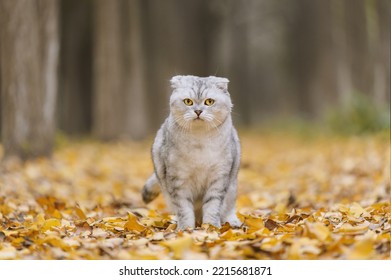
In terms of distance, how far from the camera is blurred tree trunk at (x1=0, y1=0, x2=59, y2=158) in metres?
9.95

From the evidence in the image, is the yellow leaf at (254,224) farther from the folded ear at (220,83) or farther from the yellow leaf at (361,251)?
the yellow leaf at (361,251)

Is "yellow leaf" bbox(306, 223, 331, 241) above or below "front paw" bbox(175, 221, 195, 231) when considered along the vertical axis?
above

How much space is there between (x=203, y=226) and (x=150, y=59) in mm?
17478

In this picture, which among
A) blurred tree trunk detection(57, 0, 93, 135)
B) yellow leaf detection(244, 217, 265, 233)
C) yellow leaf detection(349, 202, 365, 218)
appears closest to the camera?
→ yellow leaf detection(244, 217, 265, 233)

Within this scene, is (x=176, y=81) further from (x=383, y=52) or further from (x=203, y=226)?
(x=383, y=52)

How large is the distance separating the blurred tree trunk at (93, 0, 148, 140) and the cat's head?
11.4 meters

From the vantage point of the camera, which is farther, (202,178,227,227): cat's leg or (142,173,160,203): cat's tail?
(142,173,160,203): cat's tail

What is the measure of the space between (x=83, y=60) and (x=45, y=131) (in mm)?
12239

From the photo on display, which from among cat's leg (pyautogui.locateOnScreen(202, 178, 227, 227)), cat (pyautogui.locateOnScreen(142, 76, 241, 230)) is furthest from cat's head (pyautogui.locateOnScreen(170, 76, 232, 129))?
cat's leg (pyautogui.locateOnScreen(202, 178, 227, 227))

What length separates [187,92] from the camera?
18.0 ft

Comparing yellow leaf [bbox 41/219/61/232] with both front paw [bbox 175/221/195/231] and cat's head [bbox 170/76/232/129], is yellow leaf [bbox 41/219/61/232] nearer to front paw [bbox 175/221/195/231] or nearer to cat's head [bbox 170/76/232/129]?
front paw [bbox 175/221/195/231]

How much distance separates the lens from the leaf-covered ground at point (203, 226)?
4.43 meters
